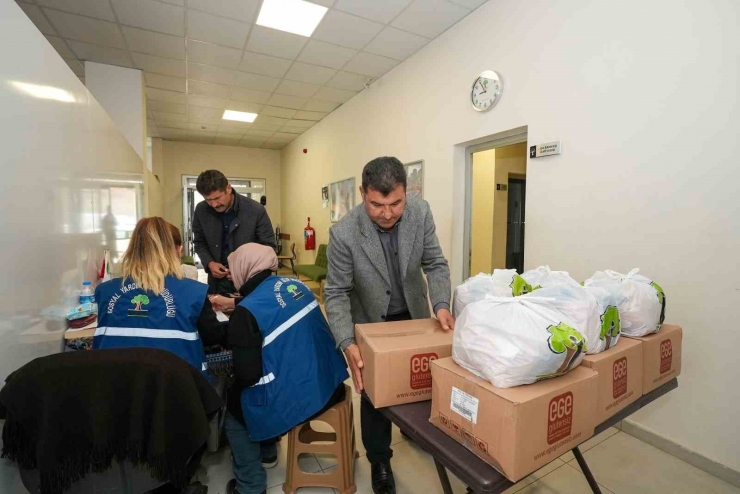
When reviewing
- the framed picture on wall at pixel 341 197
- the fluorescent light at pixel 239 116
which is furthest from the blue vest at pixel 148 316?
the fluorescent light at pixel 239 116

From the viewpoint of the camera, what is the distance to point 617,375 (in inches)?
43.4

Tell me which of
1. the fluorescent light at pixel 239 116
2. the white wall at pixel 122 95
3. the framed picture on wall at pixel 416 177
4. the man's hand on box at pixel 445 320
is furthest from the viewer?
the fluorescent light at pixel 239 116

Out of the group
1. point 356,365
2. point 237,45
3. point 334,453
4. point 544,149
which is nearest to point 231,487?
point 334,453

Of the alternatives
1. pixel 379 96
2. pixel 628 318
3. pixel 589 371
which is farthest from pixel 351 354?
pixel 379 96

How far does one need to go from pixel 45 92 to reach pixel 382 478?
2.15 meters

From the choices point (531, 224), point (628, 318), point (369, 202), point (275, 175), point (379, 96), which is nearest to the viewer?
point (628, 318)

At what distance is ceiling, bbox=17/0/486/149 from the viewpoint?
119 inches

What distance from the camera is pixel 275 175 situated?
28.7 feet

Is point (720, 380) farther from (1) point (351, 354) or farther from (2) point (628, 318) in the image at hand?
(1) point (351, 354)

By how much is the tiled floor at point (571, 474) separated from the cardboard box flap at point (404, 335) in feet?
3.00

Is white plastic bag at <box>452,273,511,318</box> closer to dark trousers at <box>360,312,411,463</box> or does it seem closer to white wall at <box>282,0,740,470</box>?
dark trousers at <box>360,312,411,463</box>

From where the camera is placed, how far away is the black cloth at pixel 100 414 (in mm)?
958

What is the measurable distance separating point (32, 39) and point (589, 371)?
218cm

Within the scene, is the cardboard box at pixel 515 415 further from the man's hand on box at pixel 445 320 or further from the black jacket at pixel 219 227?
the black jacket at pixel 219 227
